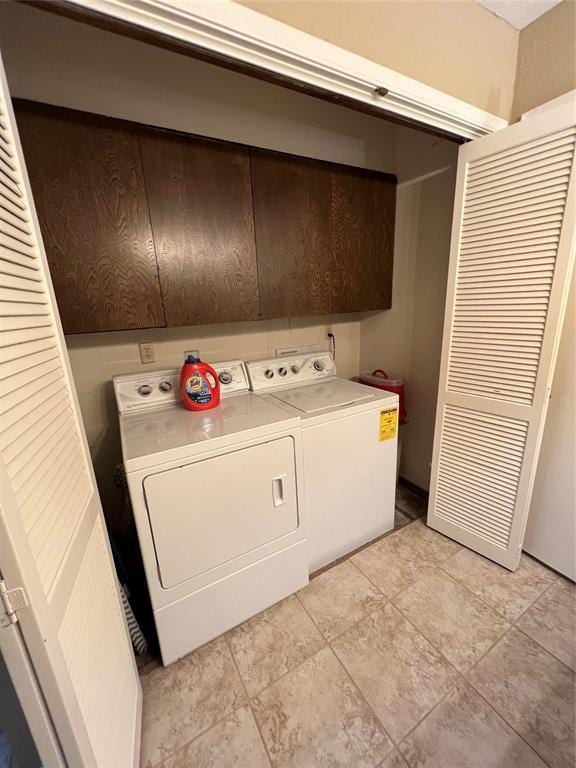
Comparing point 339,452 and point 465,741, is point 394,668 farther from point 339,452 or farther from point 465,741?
point 339,452

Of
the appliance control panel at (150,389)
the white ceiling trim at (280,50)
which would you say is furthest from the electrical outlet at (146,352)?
the white ceiling trim at (280,50)

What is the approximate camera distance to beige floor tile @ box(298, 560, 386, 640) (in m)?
1.48

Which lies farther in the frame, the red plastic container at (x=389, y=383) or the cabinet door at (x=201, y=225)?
the red plastic container at (x=389, y=383)

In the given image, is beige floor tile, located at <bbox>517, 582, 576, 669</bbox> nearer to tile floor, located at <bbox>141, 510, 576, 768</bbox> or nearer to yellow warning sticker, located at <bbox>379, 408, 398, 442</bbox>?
tile floor, located at <bbox>141, 510, 576, 768</bbox>

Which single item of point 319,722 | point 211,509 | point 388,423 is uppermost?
point 388,423

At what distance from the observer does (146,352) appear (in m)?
1.75

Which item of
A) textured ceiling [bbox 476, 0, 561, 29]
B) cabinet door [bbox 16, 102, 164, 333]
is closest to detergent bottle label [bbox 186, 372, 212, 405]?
cabinet door [bbox 16, 102, 164, 333]

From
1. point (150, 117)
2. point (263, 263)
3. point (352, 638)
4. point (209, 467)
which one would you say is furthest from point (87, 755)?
point (150, 117)

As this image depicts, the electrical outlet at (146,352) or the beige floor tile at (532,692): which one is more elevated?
the electrical outlet at (146,352)

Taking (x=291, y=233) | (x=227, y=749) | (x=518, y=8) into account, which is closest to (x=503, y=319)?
(x=291, y=233)

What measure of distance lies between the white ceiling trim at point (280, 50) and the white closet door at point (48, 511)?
1.31ft

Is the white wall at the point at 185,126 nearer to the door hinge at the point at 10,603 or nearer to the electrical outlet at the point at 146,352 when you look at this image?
the electrical outlet at the point at 146,352

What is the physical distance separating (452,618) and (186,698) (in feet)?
3.96

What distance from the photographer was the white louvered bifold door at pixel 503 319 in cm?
128
